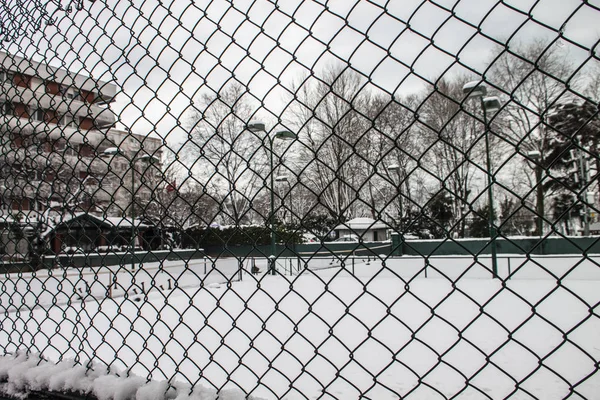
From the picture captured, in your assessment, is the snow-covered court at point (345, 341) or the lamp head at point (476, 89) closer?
the lamp head at point (476, 89)

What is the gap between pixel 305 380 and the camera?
3.53 m

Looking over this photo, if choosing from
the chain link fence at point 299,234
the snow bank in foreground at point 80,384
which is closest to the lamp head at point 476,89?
the chain link fence at point 299,234

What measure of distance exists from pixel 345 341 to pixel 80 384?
132 inches

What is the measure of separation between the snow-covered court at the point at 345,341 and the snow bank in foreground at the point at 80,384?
0.08 metres

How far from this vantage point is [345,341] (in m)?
4.82

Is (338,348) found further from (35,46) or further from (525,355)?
(35,46)

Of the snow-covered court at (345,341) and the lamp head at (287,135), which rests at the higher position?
the lamp head at (287,135)

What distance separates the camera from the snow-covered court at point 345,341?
1.72m

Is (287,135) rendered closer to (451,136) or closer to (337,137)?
(337,137)

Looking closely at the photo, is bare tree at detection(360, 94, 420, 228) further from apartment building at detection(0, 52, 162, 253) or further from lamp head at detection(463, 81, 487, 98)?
apartment building at detection(0, 52, 162, 253)

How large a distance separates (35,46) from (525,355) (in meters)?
5.05

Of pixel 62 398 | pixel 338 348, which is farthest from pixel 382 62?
pixel 338 348

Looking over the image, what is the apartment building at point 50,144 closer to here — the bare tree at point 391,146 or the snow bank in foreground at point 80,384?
the snow bank in foreground at point 80,384

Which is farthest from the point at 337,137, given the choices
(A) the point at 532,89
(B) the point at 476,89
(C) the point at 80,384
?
(A) the point at 532,89
